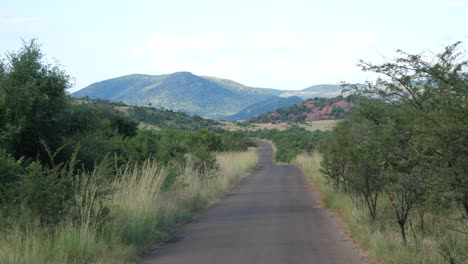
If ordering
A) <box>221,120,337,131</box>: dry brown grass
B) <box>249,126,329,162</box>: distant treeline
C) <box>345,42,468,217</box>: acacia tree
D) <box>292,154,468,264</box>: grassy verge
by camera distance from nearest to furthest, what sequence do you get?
<box>345,42,468,217</box>: acacia tree → <box>292,154,468,264</box>: grassy verge → <box>249,126,329,162</box>: distant treeline → <box>221,120,337,131</box>: dry brown grass

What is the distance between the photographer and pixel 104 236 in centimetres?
1069

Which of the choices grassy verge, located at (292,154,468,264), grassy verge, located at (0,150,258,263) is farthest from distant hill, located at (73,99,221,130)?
grassy verge, located at (292,154,468,264)

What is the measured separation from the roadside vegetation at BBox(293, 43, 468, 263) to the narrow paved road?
0.67m

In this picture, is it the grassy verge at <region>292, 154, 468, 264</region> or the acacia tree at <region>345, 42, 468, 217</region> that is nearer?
the acacia tree at <region>345, 42, 468, 217</region>

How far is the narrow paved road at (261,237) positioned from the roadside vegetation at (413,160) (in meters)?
0.67

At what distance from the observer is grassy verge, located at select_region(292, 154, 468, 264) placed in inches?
358

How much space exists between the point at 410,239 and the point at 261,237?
313 cm

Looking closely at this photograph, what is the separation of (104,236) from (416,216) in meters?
6.98

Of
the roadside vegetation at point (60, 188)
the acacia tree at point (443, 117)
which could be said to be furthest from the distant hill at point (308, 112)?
the acacia tree at point (443, 117)

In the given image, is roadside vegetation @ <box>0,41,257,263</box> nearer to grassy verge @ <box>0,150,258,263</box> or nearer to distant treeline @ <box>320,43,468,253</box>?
grassy verge @ <box>0,150,258,263</box>

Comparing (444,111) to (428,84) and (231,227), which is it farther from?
(231,227)

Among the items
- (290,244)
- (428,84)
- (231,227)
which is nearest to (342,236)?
(290,244)

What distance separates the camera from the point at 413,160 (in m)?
9.57

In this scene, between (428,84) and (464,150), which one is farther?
(428,84)
